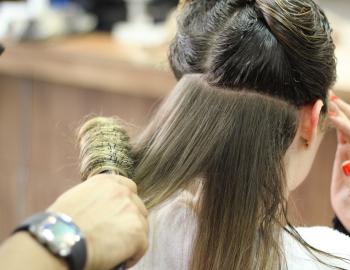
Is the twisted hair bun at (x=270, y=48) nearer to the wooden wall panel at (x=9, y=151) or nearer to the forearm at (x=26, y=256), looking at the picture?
the forearm at (x=26, y=256)

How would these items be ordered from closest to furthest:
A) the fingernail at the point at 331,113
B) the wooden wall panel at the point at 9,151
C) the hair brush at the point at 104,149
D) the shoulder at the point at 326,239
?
the hair brush at the point at 104,149
the shoulder at the point at 326,239
the fingernail at the point at 331,113
the wooden wall panel at the point at 9,151

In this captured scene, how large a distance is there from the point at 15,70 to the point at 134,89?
0.61m

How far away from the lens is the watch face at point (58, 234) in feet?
2.46

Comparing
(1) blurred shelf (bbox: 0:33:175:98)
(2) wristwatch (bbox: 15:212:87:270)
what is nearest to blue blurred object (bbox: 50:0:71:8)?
(1) blurred shelf (bbox: 0:33:175:98)

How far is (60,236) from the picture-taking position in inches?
29.8

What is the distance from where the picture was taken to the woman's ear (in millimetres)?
1059

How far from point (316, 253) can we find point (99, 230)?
0.45 meters

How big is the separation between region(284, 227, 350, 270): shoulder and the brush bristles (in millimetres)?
310

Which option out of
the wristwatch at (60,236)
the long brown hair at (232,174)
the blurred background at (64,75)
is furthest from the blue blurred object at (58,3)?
the wristwatch at (60,236)

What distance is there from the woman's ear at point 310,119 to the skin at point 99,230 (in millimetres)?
367

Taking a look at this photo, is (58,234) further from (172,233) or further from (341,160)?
(341,160)

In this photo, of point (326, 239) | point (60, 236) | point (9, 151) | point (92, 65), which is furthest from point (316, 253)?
point (9, 151)

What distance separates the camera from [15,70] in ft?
8.86

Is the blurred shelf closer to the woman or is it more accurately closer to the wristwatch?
the woman
